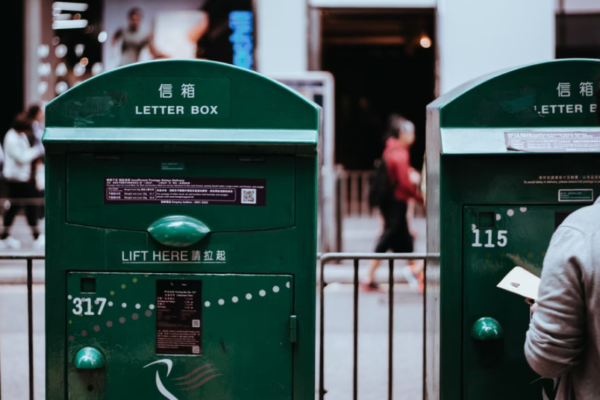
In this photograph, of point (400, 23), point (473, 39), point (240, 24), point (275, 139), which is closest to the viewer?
point (275, 139)

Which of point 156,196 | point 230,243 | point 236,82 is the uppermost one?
point 236,82

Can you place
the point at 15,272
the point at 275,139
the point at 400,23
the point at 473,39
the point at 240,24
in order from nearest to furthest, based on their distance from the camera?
the point at 275,139
the point at 15,272
the point at 473,39
the point at 240,24
the point at 400,23

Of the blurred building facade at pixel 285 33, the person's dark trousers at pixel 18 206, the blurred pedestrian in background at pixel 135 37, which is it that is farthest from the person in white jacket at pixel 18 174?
the blurred building facade at pixel 285 33

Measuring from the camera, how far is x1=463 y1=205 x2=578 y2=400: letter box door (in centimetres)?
283

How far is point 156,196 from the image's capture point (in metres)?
2.77

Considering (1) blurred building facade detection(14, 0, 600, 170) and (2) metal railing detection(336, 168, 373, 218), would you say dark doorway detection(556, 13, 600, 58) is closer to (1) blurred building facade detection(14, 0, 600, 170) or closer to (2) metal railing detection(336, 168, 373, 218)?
(1) blurred building facade detection(14, 0, 600, 170)

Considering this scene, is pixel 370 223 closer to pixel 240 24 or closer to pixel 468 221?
pixel 240 24

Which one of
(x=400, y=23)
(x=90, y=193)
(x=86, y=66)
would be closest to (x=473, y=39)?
(x=400, y=23)

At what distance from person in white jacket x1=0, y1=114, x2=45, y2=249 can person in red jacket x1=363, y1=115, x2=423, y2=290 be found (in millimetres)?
4605

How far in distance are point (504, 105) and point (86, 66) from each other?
1049 cm

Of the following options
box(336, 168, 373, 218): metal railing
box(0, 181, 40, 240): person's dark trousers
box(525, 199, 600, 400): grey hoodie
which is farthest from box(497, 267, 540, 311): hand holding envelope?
box(336, 168, 373, 218): metal railing

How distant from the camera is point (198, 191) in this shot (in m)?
2.77

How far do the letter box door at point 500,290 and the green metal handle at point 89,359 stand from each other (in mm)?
1442

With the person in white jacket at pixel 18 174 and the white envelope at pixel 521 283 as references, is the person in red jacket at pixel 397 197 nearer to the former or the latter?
the person in white jacket at pixel 18 174
